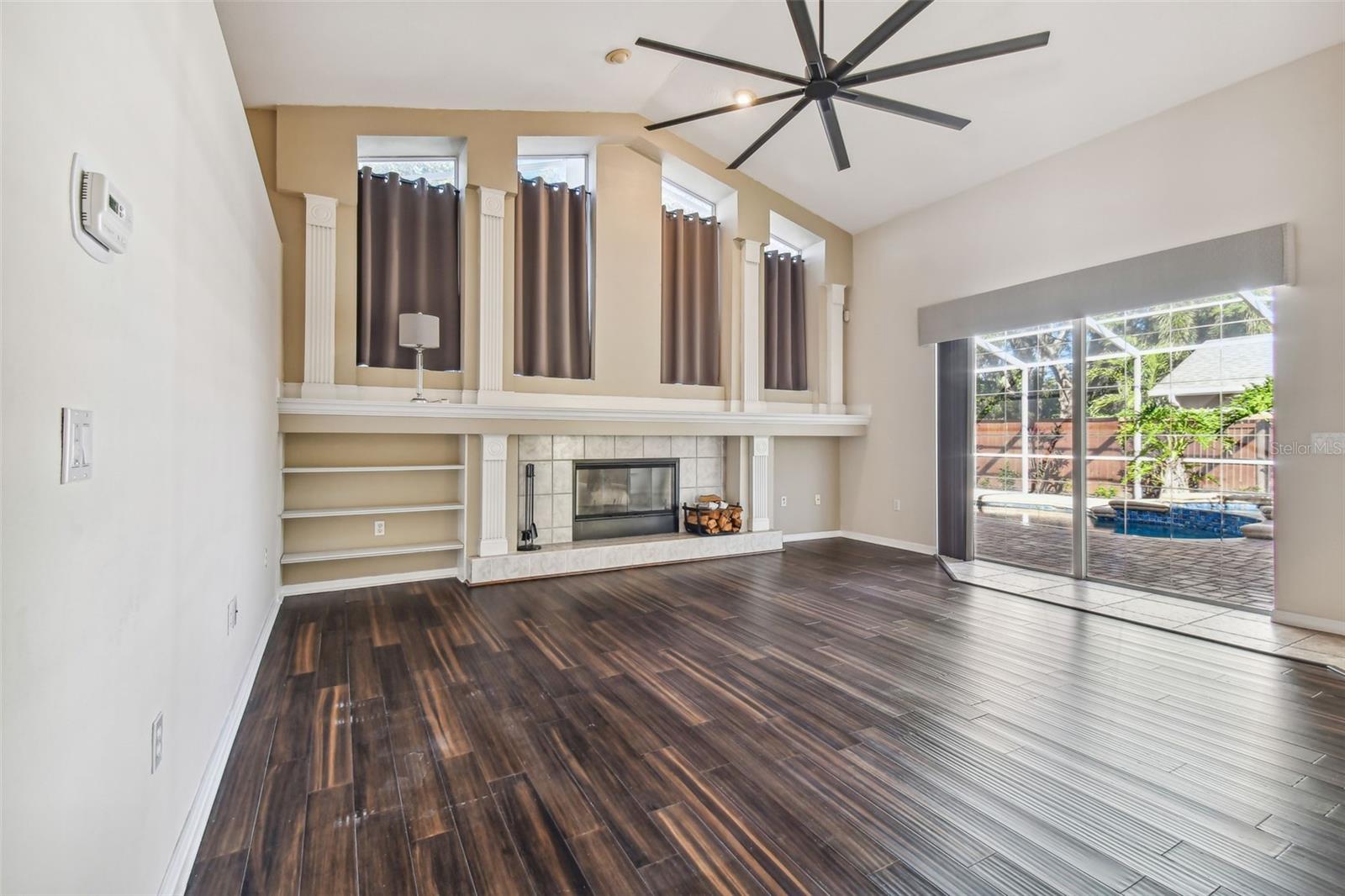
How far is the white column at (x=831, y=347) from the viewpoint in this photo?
23.6 feet

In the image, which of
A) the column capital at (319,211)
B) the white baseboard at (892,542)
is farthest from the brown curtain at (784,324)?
the column capital at (319,211)

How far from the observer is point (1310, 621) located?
3.79 m

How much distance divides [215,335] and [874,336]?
6.24 meters

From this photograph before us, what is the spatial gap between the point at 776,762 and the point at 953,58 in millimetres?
3642

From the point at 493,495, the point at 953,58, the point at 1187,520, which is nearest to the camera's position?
the point at 953,58

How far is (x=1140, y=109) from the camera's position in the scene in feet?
14.6

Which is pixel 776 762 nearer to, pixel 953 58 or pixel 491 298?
pixel 953 58

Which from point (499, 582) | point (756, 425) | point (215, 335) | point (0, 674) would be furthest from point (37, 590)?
point (756, 425)

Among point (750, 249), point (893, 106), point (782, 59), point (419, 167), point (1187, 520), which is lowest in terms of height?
point (1187, 520)

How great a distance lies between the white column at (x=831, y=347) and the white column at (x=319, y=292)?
5.08 metres

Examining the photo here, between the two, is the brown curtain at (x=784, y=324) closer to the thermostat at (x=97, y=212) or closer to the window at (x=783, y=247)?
the window at (x=783, y=247)

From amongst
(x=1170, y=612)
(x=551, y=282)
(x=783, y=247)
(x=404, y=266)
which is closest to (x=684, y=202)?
(x=783, y=247)

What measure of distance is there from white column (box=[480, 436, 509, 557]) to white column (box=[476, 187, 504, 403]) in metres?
0.39

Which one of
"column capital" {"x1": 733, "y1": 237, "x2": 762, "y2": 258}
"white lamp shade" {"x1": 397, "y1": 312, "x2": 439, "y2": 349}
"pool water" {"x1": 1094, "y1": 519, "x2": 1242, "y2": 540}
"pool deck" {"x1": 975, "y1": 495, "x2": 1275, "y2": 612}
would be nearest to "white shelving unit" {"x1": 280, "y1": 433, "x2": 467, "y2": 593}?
"white lamp shade" {"x1": 397, "y1": 312, "x2": 439, "y2": 349}
